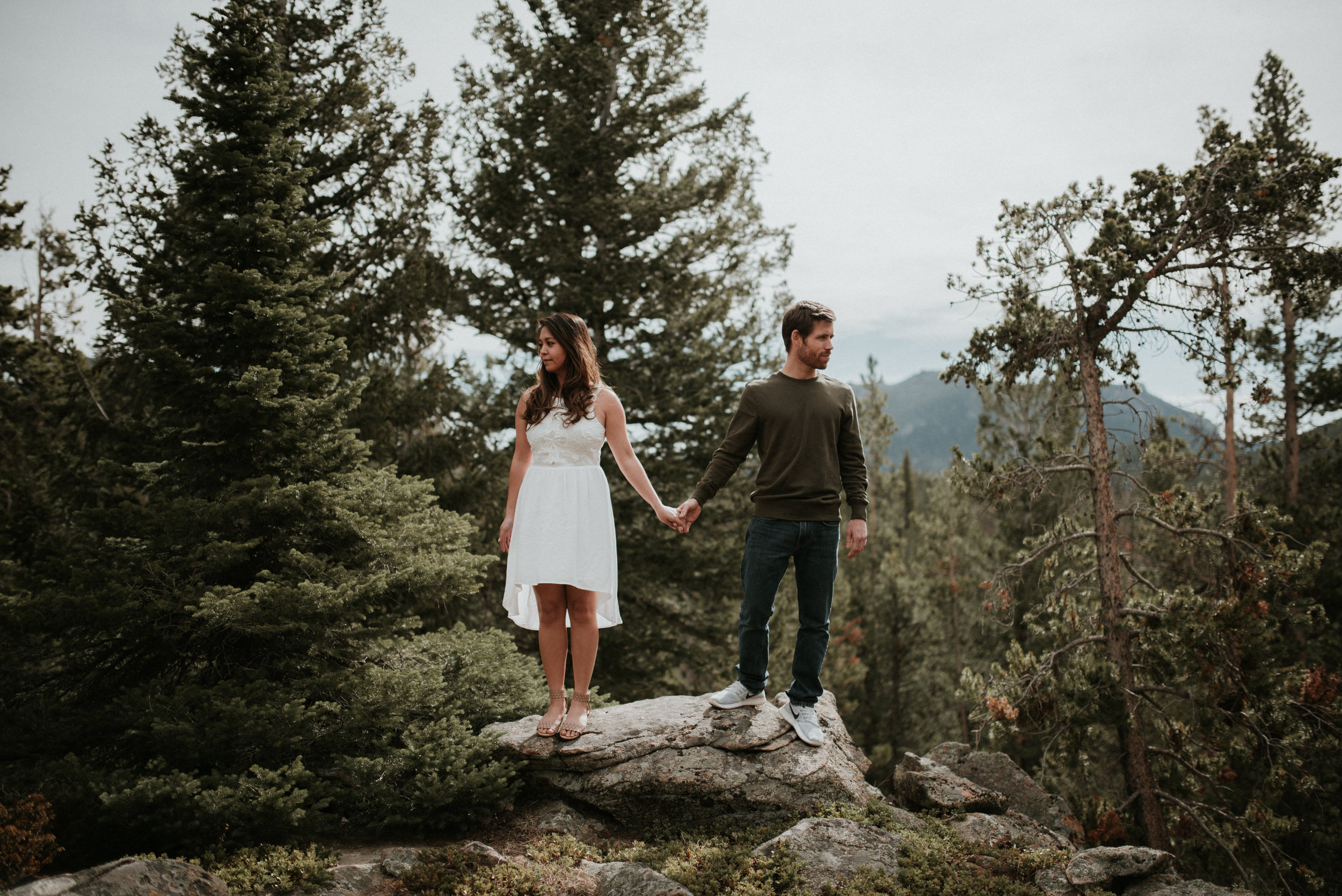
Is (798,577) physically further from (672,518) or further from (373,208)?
(373,208)

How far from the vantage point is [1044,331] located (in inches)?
332

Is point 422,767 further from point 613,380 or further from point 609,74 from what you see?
point 609,74

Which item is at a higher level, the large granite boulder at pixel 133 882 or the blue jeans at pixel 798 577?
the blue jeans at pixel 798 577

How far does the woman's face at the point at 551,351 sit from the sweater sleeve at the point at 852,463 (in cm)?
196

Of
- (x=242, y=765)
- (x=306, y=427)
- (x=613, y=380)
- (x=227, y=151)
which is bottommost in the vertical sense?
(x=242, y=765)

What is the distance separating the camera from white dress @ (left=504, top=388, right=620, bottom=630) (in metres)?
4.88

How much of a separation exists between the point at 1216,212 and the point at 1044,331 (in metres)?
2.03

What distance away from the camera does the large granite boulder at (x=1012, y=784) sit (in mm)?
6598

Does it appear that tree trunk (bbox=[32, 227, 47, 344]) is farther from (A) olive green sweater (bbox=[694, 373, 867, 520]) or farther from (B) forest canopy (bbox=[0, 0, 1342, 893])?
(A) olive green sweater (bbox=[694, 373, 867, 520])

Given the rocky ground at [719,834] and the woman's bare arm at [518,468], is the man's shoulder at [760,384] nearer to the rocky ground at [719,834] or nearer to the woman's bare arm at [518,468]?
the woman's bare arm at [518,468]

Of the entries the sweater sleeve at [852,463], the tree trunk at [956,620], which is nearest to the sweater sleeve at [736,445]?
the sweater sleeve at [852,463]

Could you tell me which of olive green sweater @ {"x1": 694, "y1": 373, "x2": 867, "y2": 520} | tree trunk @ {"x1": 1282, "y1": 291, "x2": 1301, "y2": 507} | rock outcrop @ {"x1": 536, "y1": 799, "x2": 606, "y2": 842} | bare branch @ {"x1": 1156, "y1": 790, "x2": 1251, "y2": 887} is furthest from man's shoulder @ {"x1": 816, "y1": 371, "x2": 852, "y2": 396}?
tree trunk @ {"x1": 1282, "y1": 291, "x2": 1301, "y2": 507}

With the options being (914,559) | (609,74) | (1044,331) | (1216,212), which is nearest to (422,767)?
(1044,331)

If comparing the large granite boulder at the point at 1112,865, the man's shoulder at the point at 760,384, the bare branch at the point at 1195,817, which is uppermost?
the man's shoulder at the point at 760,384
